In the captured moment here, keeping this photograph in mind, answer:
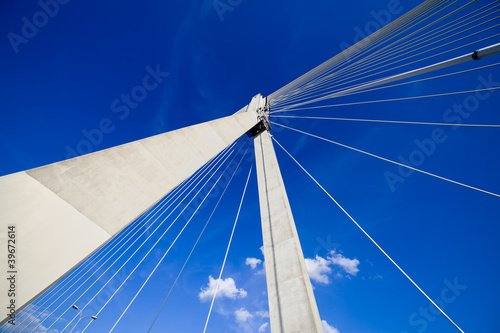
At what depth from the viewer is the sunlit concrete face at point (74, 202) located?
185cm

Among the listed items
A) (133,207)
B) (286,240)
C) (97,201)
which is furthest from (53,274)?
(286,240)

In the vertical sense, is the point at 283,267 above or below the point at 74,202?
below

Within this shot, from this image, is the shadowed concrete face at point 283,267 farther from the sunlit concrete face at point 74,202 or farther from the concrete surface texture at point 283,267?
the sunlit concrete face at point 74,202

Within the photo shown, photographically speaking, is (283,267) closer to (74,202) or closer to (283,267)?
(283,267)

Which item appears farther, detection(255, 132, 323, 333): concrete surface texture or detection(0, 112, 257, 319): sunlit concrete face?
detection(255, 132, 323, 333): concrete surface texture

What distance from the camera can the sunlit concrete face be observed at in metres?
1.85

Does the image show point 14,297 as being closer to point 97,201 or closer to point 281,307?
point 97,201

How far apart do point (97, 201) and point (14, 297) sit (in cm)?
104

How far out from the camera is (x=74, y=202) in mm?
2301

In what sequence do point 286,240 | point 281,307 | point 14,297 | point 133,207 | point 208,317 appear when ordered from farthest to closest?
point 286,240, point 281,307, point 208,317, point 133,207, point 14,297

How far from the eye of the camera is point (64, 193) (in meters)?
2.24

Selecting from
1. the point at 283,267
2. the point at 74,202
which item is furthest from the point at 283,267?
the point at 74,202

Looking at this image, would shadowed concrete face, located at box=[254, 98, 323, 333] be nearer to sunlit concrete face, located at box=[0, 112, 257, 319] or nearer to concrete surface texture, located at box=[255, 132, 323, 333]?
concrete surface texture, located at box=[255, 132, 323, 333]

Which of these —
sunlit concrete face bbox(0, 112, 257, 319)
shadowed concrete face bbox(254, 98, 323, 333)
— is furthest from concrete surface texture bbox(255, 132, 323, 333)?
sunlit concrete face bbox(0, 112, 257, 319)
